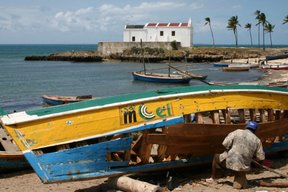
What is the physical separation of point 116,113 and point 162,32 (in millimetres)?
72299

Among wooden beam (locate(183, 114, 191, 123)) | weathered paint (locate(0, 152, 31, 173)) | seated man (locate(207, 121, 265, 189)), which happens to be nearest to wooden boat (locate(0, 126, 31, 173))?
weathered paint (locate(0, 152, 31, 173))

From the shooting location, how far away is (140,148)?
27.9 feet

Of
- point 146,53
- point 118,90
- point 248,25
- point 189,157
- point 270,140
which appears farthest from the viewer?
point 248,25

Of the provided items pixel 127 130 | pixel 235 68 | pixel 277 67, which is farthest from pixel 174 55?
pixel 127 130

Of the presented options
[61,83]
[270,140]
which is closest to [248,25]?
[61,83]

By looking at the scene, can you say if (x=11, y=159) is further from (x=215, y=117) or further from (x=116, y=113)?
(x=215, y=117)

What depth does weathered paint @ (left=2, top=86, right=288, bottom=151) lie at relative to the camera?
25.1ft

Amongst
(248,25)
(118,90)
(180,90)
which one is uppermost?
(248,25)

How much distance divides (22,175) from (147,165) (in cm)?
381

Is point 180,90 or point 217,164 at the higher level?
point 180,90

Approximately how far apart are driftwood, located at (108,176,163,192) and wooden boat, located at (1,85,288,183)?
181mm

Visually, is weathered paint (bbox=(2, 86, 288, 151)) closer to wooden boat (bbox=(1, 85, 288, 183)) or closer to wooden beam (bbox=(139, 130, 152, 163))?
wooden boat (bbox=(1, 85, 288, 183))

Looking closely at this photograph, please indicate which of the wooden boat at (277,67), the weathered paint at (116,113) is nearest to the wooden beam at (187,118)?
the weathered paint at (116,113)

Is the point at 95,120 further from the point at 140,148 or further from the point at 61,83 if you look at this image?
the point at 61,83
